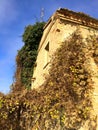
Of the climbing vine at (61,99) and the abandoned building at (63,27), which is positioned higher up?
the abandoned building at (63,27)

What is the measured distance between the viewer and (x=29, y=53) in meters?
14.0

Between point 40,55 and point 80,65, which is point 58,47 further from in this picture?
point 40,55

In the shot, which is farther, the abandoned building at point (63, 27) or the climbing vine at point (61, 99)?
the abandoned building at point (63, 27)

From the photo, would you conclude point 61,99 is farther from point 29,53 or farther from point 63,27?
point 29,53

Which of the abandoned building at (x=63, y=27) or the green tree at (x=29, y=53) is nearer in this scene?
the abandoned building at (x=63, y=27)

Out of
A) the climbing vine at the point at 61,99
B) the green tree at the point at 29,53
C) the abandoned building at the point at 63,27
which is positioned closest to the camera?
the climbing vine at the point at 61,99

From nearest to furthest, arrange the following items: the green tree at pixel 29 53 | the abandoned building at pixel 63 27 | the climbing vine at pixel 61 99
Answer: the climbing vine at pixel 61 99 → the abandoned building at pixel 63 27 → the green tree at pixel 29 53

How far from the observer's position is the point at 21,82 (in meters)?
14.0

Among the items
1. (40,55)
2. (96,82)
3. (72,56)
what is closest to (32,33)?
(40,55)

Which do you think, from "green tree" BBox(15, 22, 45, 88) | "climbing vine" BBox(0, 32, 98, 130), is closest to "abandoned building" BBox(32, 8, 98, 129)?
"climbing vine" BBox(0, 32, 98, 130)

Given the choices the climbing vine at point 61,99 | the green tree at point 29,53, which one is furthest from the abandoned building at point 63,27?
the green tree at point 29,53

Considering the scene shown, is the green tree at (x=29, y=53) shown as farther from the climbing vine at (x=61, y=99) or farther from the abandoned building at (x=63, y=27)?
the climbing vine at (x=61, y=99)

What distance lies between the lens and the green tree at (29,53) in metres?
14.0

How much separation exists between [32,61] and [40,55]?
699 millimetres
